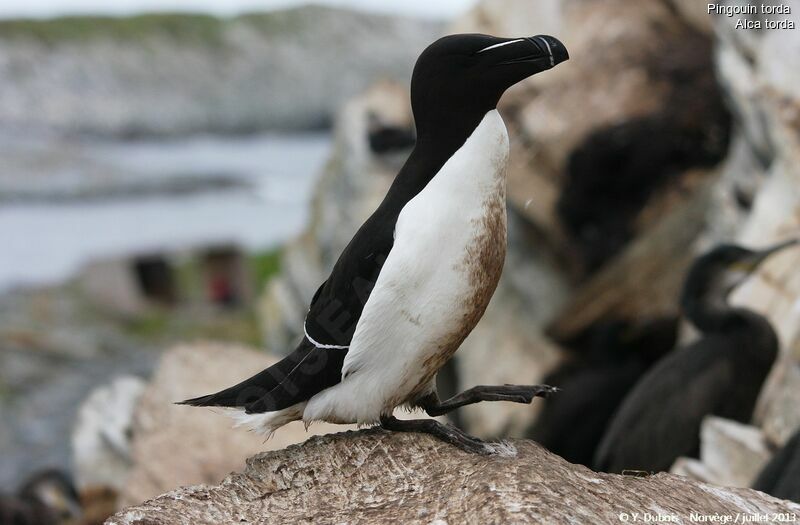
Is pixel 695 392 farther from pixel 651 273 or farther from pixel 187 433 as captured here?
pixel 187 433

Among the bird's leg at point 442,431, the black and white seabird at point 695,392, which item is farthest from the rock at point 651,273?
the bird's leg at point 442,431

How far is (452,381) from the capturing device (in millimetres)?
12680

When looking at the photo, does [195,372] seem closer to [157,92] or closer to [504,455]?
[504,455]

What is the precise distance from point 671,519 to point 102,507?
7008mm

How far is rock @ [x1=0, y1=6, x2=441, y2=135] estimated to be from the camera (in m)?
26.4

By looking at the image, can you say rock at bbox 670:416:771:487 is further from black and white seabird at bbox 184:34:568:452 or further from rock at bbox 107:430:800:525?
black and white seabird at bbox 184:34:568:452

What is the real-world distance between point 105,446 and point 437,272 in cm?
621

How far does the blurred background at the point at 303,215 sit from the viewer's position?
746 centimetres

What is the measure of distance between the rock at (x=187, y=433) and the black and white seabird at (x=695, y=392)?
2.13 m

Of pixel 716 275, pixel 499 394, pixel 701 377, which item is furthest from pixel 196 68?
pixel 499 394

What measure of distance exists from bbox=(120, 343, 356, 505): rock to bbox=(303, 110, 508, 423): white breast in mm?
2789

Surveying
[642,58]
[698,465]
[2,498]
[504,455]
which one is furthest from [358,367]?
[642,58]

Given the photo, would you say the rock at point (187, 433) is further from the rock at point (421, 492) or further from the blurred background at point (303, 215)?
the rock at point (421, 492)

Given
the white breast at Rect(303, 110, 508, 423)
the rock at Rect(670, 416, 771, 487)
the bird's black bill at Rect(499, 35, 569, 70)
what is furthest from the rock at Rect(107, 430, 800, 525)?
the rock at Rect(670, 416, 771, 487)
